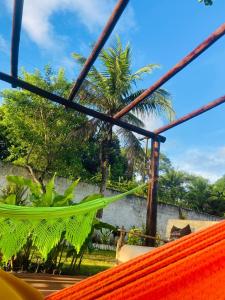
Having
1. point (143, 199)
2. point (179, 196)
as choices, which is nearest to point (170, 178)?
point (179, 196)

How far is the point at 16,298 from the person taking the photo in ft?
2.20

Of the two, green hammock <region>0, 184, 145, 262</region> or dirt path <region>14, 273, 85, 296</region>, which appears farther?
dirt path <region>14, 273, 85, 296</region>

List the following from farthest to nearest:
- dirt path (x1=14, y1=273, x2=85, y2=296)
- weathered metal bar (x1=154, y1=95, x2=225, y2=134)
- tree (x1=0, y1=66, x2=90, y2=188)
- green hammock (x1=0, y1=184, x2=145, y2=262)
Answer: tree (x1=0, y1=66, x2=90, y2=188) < weathered metal bar (x1=154, y1=95, x2=225, y2=134) < dirt path (x1=14, y1=273, x2=85, y2=296) < green hammock (x1=0, y1=184, x2=145, y2=262)

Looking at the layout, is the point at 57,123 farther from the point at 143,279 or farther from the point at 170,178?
the point at 170,178

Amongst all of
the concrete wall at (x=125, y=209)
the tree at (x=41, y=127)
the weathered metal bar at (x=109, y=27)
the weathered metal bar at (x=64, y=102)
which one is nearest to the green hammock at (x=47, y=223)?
the weathered metal bar at (x=109, y=27)

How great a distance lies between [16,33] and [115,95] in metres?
9.82

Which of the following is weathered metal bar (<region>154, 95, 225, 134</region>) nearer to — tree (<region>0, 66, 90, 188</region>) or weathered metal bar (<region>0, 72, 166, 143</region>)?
weathered metal bar (<region>0, 72, 166, 143</region>)

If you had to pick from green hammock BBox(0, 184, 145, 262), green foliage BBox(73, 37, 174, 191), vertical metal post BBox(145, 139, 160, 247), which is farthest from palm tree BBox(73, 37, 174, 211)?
green hammock BBox(0, 184, 145, 262)

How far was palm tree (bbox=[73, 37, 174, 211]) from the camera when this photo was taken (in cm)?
1212

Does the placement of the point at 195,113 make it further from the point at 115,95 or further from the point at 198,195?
the point at 198,195

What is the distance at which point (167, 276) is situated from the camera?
29.9 inches

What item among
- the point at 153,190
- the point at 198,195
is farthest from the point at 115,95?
the point at 198,195

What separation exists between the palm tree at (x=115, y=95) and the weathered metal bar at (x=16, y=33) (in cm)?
905

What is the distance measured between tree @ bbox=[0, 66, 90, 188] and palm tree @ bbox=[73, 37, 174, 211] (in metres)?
0.91
